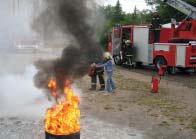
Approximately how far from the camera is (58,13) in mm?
7062

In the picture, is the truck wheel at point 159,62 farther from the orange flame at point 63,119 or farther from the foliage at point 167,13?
the foliage at point 167,13

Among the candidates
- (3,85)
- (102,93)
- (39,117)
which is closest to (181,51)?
(102,93)

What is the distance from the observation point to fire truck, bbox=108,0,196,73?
64.7ft

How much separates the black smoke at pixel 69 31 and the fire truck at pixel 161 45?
1223 centimetres

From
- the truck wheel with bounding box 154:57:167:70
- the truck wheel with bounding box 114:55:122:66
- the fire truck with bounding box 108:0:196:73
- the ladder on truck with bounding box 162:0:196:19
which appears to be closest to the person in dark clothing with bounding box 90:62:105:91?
the fire truck with bounding box 108:0:196:73

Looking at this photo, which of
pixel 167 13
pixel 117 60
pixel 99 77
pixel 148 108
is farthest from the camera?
pixel 167 13

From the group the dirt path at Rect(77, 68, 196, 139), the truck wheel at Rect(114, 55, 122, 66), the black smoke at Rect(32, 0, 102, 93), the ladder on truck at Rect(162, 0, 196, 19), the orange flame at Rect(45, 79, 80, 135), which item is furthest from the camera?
the truck wheel at Rect(114, 55, 122, 66)

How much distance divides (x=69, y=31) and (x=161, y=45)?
14087 mm

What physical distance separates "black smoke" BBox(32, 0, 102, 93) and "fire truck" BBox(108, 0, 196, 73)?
12.2m

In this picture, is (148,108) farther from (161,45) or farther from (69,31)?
(161,45)

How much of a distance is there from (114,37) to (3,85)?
11.4 metres

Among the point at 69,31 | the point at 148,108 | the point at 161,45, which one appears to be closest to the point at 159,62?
the point at 161,45

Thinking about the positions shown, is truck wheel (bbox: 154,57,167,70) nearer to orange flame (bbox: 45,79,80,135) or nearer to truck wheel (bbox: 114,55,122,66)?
truck wheel (bbox: 114,55,122,66)

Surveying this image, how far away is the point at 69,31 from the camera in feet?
23.8
